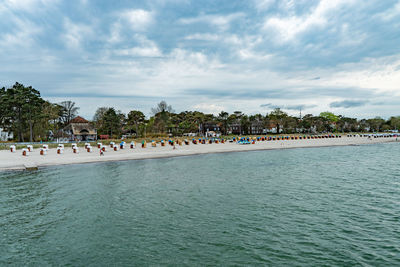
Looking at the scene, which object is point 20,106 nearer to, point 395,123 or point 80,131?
point 80,131

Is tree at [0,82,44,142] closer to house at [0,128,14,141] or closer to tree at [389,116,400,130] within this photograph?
house at [0,128,14,141]

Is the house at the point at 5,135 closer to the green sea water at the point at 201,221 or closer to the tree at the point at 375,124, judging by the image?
the green sea water at the point at 201,221

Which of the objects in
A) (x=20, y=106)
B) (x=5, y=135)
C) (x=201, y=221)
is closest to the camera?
(x=201, y=221)

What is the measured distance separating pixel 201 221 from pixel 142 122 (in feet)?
297

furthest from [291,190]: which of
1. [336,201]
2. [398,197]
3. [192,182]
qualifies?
[192,182]

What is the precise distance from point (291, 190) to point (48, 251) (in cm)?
1455

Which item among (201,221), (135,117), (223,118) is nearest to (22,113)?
(135,117)

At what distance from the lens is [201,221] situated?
1212cm

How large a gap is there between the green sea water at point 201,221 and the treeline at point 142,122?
4659cm

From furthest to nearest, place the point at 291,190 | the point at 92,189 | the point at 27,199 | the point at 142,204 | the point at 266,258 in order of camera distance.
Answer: the point at 92,189 → the point at 291,190 → the point at 27,199 → the point at 142,204 → the point at 266,258

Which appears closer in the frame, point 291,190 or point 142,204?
point 142,204

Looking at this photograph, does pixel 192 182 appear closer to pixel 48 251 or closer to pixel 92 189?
pixel 92 189

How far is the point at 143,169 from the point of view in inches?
1061

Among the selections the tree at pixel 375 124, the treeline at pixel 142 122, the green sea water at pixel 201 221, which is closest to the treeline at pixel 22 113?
the treeline at pixel 142 122
